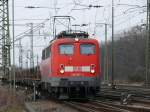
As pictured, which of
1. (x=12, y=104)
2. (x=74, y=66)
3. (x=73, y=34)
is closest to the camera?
(x=74, y=66)

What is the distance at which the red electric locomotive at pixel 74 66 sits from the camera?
25891 millimetres

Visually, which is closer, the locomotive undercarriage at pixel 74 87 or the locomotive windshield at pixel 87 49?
the locomotive undercarriage at pixel 74 87

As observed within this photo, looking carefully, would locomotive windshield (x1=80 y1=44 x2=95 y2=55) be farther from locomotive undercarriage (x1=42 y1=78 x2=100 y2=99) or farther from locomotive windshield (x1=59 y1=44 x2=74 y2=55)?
locomotive undercarriage (x1=42 y1=78 x2=100 y2=99)

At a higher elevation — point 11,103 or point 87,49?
point 87,49

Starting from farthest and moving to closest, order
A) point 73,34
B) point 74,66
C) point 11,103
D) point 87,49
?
point 73,34
point 11,103
point 87,49
point 74,66

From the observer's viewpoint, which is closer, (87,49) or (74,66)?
(74,66)

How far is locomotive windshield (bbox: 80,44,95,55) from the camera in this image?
26594mm

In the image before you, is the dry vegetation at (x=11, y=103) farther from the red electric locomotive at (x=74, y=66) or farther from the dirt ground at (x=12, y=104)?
the red electric locomotive at (x=74, y=66)

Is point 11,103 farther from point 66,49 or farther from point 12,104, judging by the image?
point 66,49

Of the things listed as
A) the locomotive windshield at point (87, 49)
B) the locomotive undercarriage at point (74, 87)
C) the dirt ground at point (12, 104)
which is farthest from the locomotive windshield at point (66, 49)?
the dirt ground at point (12, 104)

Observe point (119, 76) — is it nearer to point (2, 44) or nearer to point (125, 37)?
point (125, 37)

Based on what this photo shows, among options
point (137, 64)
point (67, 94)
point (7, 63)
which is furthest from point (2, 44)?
point (137, 64)

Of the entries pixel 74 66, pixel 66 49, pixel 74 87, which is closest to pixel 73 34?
pixel 66 49

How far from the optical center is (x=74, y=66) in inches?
1030
